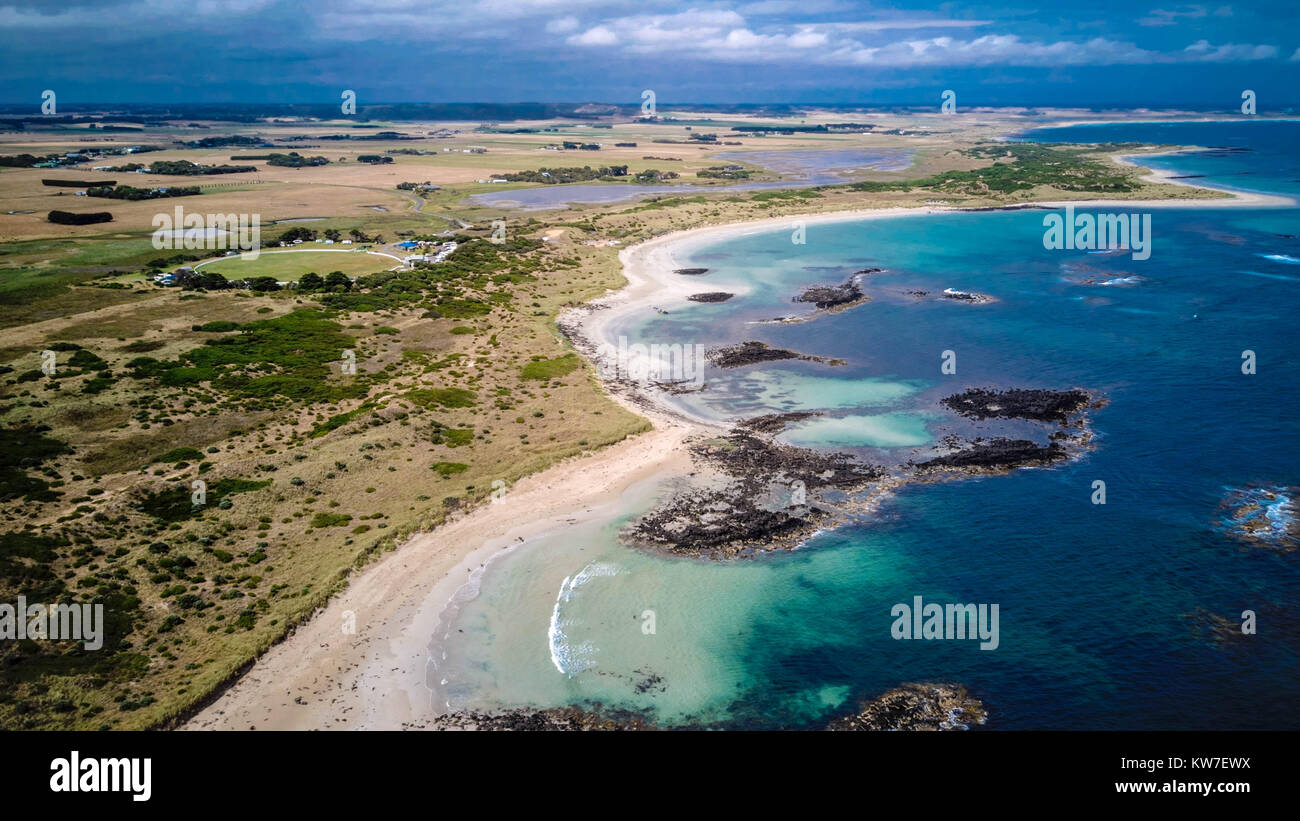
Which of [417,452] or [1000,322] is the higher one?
[1000,322]

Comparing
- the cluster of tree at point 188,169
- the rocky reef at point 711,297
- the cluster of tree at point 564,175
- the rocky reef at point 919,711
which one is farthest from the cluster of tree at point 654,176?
the rocky reef at point 919,711

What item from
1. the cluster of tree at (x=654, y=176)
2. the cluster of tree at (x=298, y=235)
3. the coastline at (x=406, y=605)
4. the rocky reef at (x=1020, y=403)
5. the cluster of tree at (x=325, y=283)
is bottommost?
the coastline at (x=406, y=605)

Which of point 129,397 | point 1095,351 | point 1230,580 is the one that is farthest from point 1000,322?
point 129,397

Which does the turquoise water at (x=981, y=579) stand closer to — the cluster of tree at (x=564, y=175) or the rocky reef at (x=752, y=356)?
the rocky reef at (x=752, y=356)

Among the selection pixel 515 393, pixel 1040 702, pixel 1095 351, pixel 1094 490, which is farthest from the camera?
pixel 1095 351

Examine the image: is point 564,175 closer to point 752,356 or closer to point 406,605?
point 752,356

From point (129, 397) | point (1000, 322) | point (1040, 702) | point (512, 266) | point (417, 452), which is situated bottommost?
point (1040, 702)

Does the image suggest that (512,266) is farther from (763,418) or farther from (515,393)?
(763,418)

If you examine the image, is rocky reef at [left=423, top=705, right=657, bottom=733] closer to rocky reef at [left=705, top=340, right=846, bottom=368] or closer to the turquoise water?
the turquoise water
